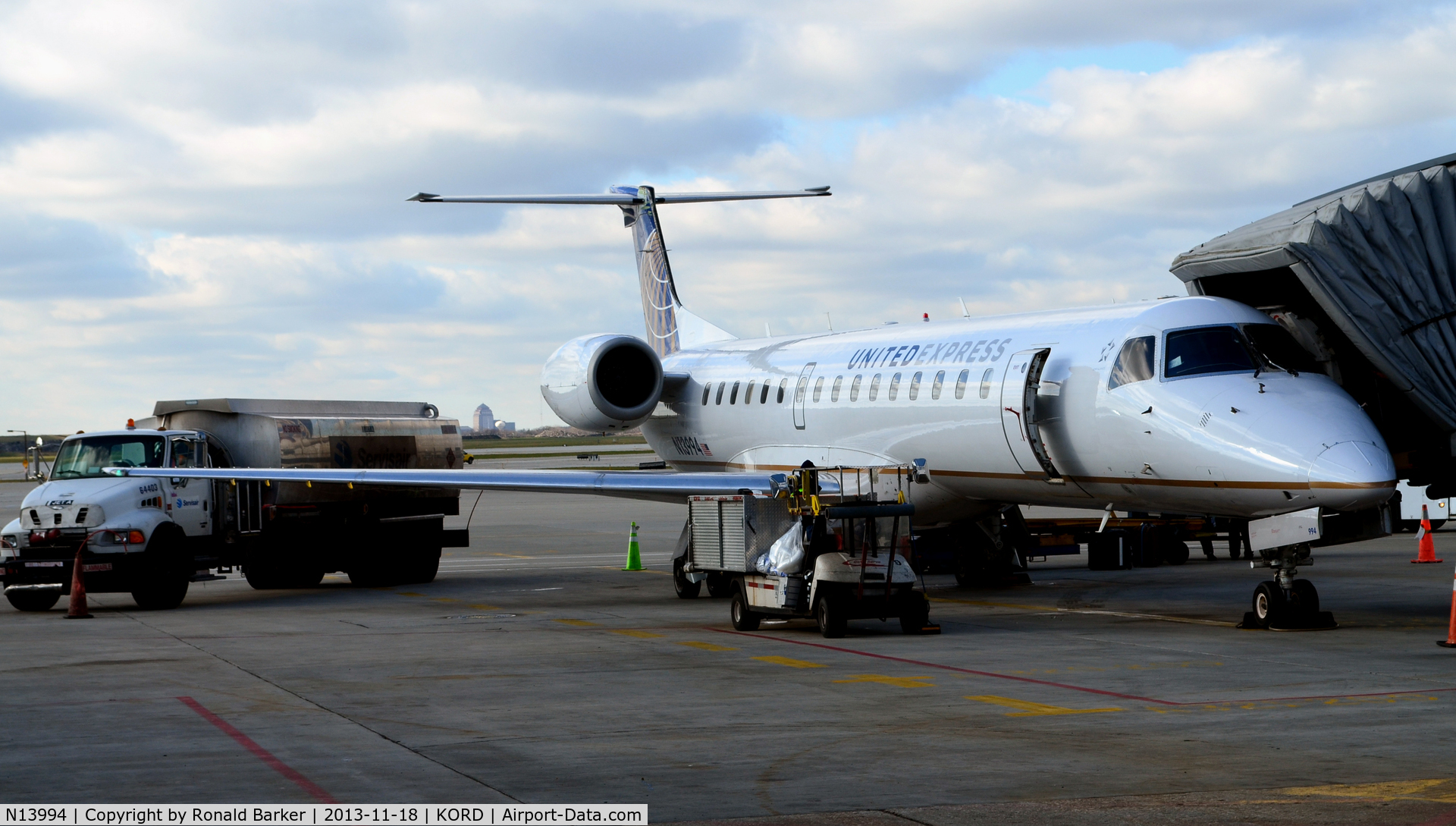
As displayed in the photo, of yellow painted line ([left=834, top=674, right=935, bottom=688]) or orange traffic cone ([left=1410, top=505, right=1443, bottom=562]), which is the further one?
orange traffic cone ([left=1410, top=505, right=1443, bottom=562])

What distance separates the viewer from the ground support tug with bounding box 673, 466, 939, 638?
15750 millimetres

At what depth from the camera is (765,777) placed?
27.3 ft

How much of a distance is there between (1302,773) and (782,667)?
18.4ft

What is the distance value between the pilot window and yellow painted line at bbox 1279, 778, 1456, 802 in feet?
26.1

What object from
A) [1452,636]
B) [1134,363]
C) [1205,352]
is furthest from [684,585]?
[1452,636]

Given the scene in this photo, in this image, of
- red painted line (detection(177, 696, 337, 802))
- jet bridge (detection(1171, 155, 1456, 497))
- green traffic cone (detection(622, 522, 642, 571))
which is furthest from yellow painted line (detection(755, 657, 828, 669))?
green traffic cone (detection(622, 522, 642, 571))

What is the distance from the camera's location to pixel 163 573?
20.1 metres

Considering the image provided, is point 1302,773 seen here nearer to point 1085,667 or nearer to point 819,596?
point 1085,667

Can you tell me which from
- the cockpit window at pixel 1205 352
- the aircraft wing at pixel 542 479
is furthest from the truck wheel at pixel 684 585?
the cockpit window at pixel 1205 352

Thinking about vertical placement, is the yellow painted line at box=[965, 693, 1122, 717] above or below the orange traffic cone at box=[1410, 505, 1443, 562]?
below

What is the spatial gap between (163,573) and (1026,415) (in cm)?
1173

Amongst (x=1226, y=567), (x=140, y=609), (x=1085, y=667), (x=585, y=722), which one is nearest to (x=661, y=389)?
(x=140, y=609)

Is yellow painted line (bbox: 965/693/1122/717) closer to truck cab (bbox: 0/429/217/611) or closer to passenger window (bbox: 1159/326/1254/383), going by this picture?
passenger window (bbox: 1159/326/1254/383)

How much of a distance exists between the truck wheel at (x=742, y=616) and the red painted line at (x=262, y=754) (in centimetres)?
672
